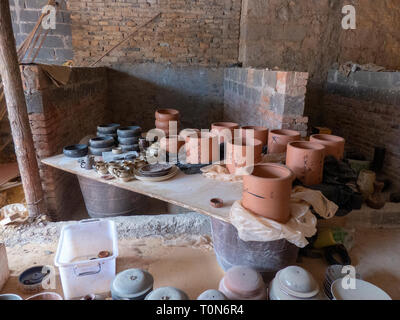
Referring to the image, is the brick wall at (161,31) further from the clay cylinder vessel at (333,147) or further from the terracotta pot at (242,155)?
the terracotta pot at (242,155)

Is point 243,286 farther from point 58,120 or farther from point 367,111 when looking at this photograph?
point 367,111

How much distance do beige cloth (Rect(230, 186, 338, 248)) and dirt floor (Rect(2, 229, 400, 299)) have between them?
28.6 inches

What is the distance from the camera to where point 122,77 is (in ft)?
18.9

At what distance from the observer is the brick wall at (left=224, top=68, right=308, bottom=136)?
3.01m

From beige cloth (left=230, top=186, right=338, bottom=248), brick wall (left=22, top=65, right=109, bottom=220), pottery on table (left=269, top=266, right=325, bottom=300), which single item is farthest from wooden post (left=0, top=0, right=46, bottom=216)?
pottery on table (left=269, top=266, right=325, bottom=300)

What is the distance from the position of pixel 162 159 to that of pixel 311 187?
1.36 m

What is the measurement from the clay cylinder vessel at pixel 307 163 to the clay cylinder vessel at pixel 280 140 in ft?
1.35

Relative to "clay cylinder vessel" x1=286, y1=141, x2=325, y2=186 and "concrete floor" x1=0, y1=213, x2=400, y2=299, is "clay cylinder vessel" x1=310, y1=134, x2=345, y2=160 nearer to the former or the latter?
"clay cylinder vessel" x1=286, y1=141, x2=325, y2=186

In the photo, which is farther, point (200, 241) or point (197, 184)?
point (200, 241)

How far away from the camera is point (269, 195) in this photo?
1.81 meters

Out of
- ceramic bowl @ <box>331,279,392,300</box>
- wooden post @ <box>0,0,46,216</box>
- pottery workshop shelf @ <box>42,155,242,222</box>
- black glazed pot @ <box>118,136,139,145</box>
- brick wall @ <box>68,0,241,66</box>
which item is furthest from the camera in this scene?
brick wall @ <box>68,0,241,66</box>

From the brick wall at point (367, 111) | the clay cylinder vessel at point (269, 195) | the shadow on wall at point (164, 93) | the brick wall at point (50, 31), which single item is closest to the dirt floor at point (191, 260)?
the clay cylinder vessel at point (269, 195)
